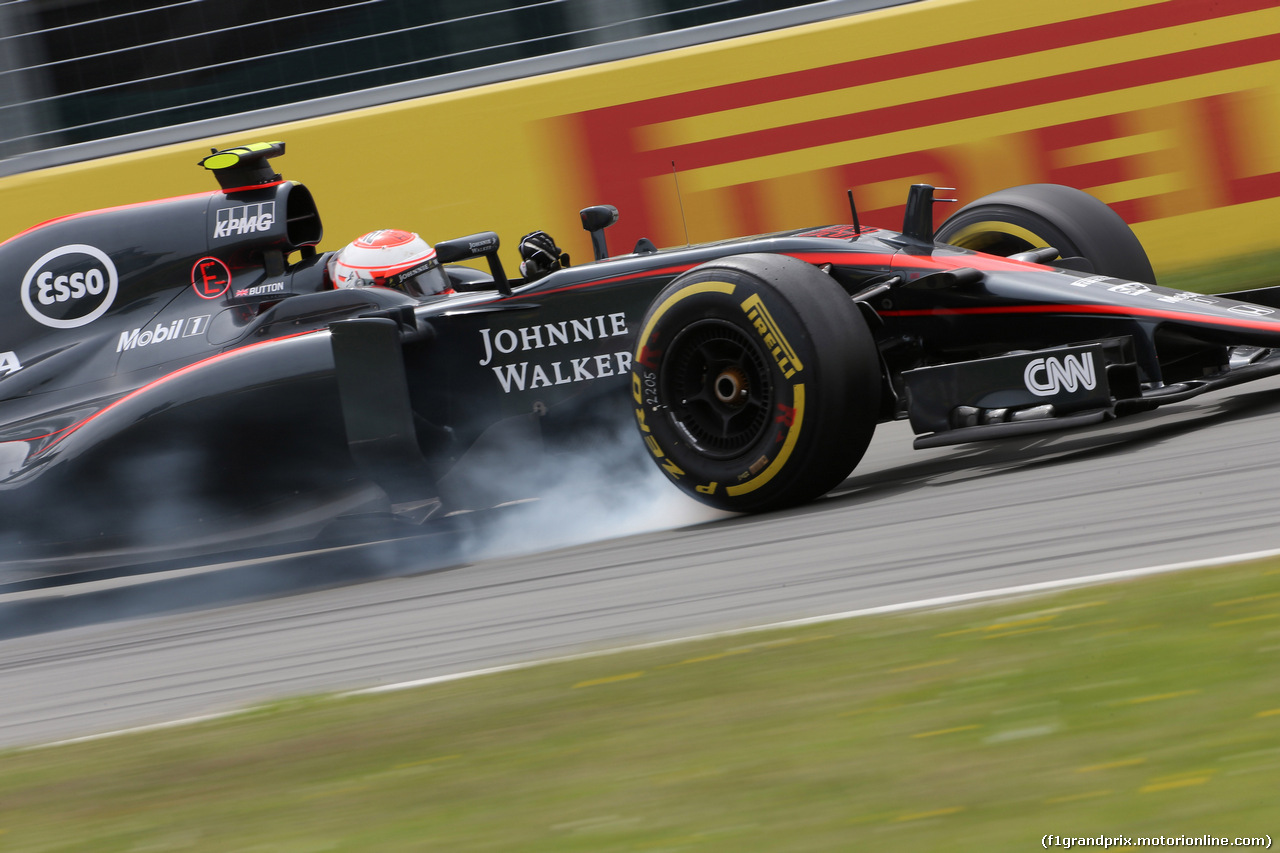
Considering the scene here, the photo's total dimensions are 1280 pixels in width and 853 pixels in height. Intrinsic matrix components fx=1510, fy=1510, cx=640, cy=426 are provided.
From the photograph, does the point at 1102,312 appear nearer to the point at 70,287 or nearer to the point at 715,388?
the point at 715,388

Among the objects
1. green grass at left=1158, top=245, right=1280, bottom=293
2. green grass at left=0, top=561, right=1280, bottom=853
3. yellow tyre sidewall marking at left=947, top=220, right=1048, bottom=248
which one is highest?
yellow tyre sidewall marking at left=947, top=220, right=1048, bottom=248

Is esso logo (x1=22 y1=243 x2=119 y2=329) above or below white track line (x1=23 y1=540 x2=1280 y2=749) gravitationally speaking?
above

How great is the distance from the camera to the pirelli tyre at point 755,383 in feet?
16.3

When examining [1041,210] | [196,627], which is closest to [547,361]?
[196,627]

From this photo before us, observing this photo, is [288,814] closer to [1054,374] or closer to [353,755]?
[353,755]

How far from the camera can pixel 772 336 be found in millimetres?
5020

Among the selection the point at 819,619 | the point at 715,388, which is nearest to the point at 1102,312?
the point at 715,388

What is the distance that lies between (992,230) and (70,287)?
13.4 feet

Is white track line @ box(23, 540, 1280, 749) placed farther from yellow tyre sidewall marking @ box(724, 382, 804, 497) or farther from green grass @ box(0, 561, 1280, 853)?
yellow tyre sidewall marking @ box(724, 382, 804, 497)

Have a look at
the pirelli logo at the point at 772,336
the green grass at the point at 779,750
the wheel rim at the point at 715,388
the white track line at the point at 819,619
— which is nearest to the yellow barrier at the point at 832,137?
the wheel rim at the point at 715,388

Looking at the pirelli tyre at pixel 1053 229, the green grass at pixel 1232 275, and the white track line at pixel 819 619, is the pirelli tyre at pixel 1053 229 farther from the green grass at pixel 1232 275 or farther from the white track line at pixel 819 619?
the white track line at pixel 819 619

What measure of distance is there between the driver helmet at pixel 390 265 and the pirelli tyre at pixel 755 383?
144cm

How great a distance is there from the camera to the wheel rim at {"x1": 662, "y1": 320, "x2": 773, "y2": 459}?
523 cm

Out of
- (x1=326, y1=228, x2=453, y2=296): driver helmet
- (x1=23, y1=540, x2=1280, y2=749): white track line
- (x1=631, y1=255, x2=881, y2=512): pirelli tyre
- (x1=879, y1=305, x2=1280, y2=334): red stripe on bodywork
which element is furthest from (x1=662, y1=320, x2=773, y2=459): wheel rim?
(x1=326, y1=228, x2=453, y2=296): driver helmet
